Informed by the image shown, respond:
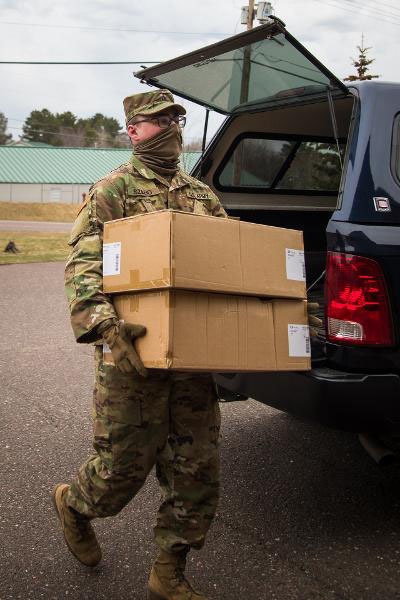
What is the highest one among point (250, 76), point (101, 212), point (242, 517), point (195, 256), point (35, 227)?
point (250, 76)

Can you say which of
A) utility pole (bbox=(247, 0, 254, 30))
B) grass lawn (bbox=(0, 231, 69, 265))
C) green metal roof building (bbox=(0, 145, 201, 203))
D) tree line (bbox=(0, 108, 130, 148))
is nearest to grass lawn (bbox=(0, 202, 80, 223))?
green metal roof building (bbox=(0, 145, 201, 203))

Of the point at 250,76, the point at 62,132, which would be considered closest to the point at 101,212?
the point at 250,76

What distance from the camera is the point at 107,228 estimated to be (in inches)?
94.3

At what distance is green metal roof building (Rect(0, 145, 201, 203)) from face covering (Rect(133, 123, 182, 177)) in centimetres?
5666

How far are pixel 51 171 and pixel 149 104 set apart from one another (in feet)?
203

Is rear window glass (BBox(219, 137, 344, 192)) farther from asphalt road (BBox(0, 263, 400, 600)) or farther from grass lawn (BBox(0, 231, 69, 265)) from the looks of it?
grass lawn (BBox(0, 231, 69, 265))

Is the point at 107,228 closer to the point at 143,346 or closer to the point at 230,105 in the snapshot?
the point at 143,346

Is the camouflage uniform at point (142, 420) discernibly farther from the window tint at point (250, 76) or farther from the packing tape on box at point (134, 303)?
the window tint at point (250, 76)

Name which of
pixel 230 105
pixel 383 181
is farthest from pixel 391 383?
pixel 230 105

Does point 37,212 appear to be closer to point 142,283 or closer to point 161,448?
point 161,448

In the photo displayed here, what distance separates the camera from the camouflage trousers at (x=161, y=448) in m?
2.39

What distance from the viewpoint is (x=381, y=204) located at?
109 inches

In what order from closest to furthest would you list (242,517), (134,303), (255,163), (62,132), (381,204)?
(134,303) < (381,204) < (242,517) < (255,163) < (62,132)

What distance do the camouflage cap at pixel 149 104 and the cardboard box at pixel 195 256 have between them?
0.45 m
